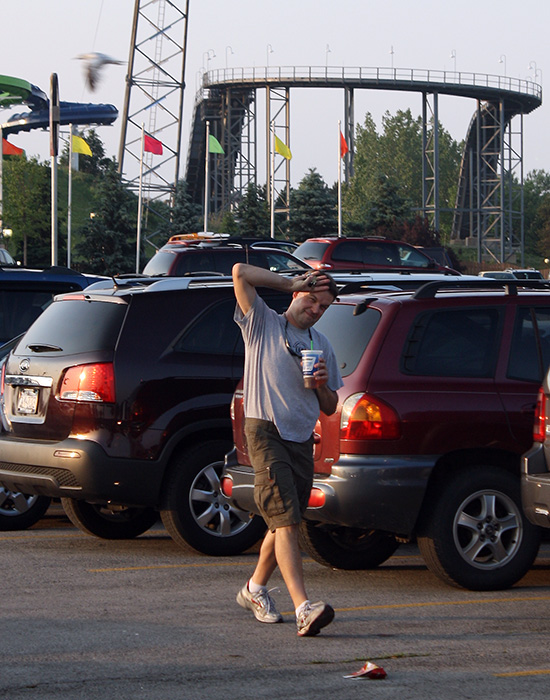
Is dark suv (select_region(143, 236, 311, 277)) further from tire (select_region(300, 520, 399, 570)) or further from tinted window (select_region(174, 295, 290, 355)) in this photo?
tire (select_region(300, 520, 399, 570))

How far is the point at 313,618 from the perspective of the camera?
6.28 m

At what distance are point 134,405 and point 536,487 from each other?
301 centimetres

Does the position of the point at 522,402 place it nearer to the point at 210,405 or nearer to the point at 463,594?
the point at 463,594

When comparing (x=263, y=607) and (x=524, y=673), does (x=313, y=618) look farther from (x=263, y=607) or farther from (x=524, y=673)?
(x=524, y=673)

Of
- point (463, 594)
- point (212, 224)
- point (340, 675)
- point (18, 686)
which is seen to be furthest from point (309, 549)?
point (212, 224)

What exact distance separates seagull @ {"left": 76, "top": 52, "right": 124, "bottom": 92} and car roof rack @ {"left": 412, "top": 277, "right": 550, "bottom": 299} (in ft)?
→ 14.9

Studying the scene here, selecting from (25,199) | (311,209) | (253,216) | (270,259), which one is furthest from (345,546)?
(25,199)

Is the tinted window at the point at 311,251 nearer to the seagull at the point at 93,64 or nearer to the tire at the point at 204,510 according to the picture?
the seagull at the point at 93,64

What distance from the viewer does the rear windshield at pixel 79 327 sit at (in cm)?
873

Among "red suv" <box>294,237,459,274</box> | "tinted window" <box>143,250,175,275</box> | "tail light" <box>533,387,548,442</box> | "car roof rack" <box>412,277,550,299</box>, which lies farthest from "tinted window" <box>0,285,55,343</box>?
"red suv" <box>294,237,459,274</box>

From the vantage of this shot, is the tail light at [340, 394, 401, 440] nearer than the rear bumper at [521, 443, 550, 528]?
No

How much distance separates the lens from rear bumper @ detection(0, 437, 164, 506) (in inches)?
334

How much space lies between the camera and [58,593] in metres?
7.53

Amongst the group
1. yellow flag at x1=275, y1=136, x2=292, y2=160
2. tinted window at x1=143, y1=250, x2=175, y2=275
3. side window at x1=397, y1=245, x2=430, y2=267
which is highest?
yellow flag at x1=275, y1=136, x2=292, y2=160
